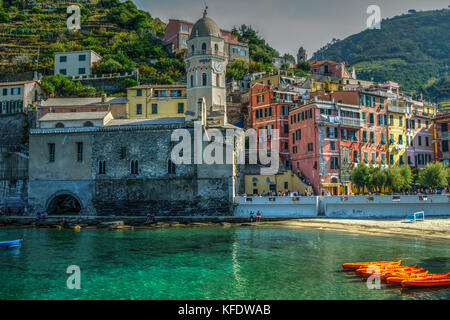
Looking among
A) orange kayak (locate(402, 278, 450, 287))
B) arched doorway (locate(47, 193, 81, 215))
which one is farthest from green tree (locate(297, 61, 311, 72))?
orange kayak (locate(402, 278, 450, 287))

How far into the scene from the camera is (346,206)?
37.2 meters

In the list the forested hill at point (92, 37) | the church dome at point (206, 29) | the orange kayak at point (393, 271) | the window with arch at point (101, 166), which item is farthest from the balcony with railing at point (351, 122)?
the forested hill at point (92, 37)

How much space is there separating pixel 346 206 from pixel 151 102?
28.8 metres

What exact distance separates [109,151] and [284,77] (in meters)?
31.0

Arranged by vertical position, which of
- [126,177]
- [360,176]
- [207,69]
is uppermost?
[207,69]

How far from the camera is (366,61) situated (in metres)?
148

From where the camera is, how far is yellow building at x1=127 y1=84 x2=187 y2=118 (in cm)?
5300

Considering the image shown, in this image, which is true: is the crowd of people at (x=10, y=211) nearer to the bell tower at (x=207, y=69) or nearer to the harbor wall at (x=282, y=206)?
the bell tower at (x=207, y=69)

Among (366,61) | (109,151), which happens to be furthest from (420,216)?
(366,61)

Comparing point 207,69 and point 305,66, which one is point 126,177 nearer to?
point 207,69

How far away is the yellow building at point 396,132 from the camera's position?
49.8 m

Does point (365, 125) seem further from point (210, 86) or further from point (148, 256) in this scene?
point (148, 256)

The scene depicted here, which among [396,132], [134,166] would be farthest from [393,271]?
[396,132]
